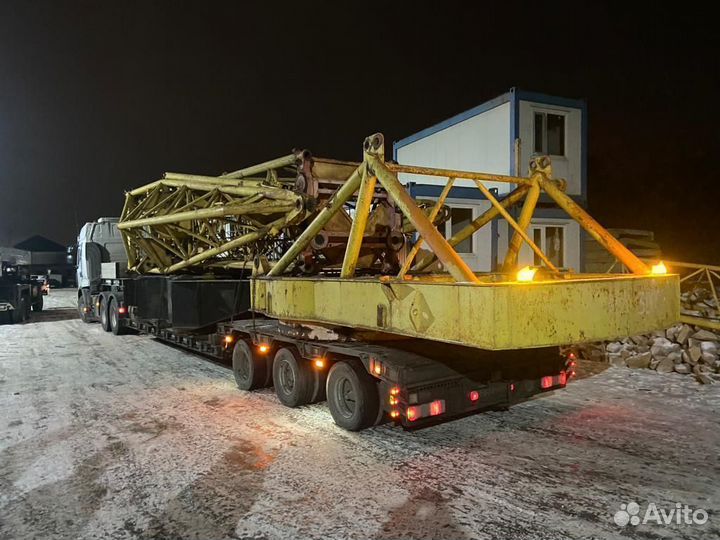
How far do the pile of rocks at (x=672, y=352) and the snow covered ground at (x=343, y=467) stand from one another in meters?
0.67

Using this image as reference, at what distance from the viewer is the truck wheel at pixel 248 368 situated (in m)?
8.34

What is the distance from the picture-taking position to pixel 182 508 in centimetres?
447

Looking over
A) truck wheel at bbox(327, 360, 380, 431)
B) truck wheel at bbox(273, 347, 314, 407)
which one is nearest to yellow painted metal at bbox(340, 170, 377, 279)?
truck wheel at bbox(327, 360, 380, 431)

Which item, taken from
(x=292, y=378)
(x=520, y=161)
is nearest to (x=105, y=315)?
→ (x=292, y=378)

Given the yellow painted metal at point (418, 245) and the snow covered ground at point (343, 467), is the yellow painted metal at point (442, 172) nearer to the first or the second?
the yellow painted metal at point (418, 245)

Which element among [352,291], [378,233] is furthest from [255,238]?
[352,291]

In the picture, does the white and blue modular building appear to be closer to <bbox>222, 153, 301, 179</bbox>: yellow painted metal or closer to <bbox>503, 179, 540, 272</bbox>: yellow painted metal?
<bbox>222, 153, 301, 179</bbox>: yellow painted metal

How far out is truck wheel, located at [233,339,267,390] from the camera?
834 centimetres

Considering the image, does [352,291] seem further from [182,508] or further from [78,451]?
[78,451]

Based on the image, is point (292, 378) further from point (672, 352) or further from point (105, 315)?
point (105, 315)

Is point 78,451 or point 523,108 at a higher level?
point 523,108

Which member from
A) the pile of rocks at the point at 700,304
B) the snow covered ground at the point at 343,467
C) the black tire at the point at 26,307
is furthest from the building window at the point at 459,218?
the black tire at the point at 26,307

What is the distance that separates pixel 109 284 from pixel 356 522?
14470mm

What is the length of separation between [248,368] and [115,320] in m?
8.66
